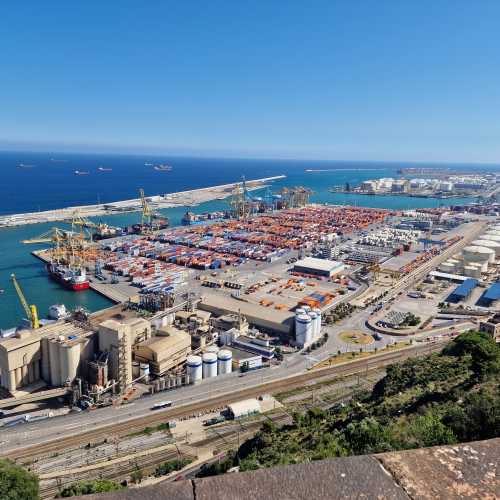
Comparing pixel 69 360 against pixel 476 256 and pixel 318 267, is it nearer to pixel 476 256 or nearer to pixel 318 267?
pixel 318 267

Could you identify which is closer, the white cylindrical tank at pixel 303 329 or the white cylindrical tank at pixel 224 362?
the white cylindrical tank at pixel 224 362

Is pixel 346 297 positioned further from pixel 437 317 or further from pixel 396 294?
pixel 437 317

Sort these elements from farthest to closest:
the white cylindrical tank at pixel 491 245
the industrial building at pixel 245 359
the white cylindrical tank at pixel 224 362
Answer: the white cylindrical tank at pixel 491 245
the industrial building at pixel 245 359
the white cylindrical tank at pixel 224 362

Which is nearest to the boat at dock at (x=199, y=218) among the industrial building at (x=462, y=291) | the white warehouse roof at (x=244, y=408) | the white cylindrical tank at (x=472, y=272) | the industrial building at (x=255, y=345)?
the white cylindrical tank at (x=472, y=272)

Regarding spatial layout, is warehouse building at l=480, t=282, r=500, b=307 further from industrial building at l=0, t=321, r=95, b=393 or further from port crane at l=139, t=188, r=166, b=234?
port crane at l=139, t=188, r=166, b=234

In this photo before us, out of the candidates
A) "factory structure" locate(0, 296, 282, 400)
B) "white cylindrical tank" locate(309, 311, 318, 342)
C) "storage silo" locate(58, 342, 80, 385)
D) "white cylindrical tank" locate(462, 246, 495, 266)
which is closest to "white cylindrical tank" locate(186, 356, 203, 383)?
"factory structure" locate(0, 296, 282, 400)

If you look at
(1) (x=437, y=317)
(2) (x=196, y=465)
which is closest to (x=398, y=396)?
(2) (x=196, y=465)

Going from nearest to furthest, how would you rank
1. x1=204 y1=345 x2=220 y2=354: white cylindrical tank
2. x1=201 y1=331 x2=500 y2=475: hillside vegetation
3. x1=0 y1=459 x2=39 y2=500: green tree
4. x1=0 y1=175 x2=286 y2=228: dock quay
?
x1=201 y1=331 x2=500 y2=475: hillside vegetation, x1=0 y1=459 x2=39 y2=500: green tree, x1=204 y1=345 x2=220 y2=354: white cylindrical tank, x1=0 y1=175 x2=286 y2=228: dock quay

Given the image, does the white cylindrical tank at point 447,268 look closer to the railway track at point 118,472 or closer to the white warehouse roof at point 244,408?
the white warehouse roof at point 244,408
